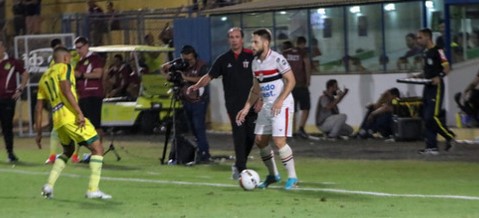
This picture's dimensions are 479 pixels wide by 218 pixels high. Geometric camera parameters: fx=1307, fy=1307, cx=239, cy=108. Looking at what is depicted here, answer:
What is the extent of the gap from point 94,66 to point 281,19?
7.83 meters

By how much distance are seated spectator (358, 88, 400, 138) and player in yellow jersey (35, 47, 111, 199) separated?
33.3 feet

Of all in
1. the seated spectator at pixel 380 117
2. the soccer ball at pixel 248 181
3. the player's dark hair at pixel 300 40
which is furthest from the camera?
the player's dark hair at pixel 300 40

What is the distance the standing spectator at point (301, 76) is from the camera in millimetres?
25688

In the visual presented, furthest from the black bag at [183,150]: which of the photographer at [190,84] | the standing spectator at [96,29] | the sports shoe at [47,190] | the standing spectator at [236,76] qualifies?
the standing spectator at [96,29]

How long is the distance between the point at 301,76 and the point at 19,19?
12287 mm

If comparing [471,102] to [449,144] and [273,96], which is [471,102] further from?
[273,96]

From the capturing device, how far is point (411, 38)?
25.2 metres

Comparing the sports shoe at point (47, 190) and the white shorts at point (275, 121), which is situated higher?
the white shorts at point (275, 121)

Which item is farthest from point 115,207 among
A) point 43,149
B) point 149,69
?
point 149,69

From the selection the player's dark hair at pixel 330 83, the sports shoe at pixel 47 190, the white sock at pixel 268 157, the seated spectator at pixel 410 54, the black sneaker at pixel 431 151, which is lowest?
the black sneaker at pixel 431 151

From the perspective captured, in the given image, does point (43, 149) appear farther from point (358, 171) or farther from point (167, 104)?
point (358, 171)

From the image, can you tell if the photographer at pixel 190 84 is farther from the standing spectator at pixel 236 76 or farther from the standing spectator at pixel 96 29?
the standing spectator at pixel 96 29

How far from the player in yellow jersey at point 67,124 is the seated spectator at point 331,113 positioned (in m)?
10.7

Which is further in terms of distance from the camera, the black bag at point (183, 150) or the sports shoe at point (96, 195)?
the black bag at point (183, 150)
